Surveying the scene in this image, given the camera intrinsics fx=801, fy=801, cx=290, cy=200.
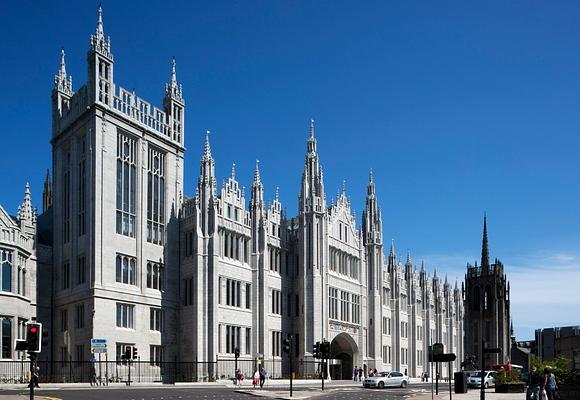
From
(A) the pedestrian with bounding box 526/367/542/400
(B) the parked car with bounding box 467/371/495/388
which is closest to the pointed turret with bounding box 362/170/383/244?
(B) the parked car with bounding box 467/371/495/388

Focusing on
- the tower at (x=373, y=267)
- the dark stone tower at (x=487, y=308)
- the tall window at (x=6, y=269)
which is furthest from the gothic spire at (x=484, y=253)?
the tall window at (x=6, y=269)

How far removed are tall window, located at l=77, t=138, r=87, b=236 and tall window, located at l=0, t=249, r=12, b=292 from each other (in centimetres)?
629

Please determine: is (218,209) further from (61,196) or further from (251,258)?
(61,196)

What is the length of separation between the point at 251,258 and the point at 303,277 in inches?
245

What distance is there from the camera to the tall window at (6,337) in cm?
5175

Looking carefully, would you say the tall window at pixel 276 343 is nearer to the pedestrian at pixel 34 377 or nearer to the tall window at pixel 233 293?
the tall window at pixel 233 293

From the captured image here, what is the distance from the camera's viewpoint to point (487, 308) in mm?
135375

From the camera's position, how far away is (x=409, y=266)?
317ft

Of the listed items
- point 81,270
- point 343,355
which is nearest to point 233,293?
point 81,270

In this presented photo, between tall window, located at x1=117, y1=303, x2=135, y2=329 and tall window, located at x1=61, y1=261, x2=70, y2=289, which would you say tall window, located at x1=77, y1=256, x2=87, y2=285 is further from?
tall window, located at x1=117, y1=303, x2=135, y2=329

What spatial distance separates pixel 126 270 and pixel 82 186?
6.99m

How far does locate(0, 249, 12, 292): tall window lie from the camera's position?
52.1 m

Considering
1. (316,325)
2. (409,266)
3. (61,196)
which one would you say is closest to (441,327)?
(409,266)

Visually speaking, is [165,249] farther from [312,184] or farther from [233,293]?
[312,184]
